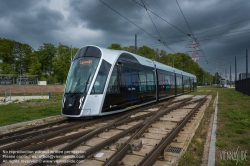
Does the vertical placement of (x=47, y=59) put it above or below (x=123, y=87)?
above

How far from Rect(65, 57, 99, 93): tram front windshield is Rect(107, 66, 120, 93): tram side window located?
972 millimetres

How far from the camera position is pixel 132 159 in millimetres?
4516

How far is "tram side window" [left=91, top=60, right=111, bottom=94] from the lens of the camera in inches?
336

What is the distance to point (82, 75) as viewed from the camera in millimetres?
8758

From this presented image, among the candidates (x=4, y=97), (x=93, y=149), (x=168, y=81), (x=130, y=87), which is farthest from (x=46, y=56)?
(x=93, y=149)

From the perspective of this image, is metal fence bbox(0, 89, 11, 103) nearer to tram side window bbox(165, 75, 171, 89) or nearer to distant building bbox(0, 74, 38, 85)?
distant building bbox(0, 74, 38, 85)

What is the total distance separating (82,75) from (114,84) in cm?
160

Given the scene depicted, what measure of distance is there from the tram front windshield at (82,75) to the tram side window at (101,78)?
11.0 inches

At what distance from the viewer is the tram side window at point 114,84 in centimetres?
906

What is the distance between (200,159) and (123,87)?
19.8ft

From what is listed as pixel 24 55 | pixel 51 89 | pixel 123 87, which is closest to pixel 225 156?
pixel 123 87

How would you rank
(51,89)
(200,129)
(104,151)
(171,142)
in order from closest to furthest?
(104,151) → (171,142) → (200,129) → (51,89)

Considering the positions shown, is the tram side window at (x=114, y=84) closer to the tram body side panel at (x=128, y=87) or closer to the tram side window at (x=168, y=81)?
the tram body side panel at (x=128, y=87)

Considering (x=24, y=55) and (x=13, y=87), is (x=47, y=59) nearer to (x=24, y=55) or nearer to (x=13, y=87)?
(x=24, y=55)
